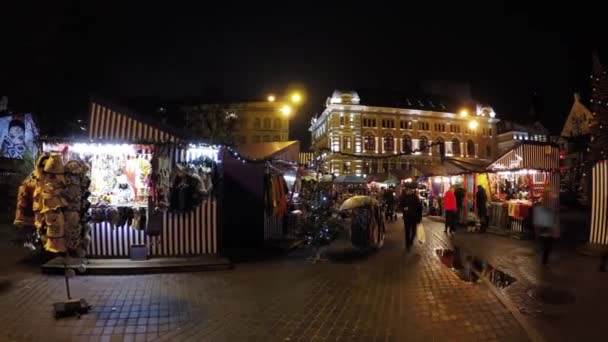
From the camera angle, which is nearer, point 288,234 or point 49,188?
point 49,188

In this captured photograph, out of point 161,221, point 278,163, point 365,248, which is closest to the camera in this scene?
point 161,221

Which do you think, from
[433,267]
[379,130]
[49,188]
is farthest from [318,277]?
[379,130]

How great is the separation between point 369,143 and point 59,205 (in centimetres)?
6532

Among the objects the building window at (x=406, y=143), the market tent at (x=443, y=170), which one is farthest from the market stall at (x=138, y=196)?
the building window at (x=406, y=143)

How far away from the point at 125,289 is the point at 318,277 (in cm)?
361

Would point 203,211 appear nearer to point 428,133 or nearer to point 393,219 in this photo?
point 393,219

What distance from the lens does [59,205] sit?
19.4 feet

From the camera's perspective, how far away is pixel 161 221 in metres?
8.97

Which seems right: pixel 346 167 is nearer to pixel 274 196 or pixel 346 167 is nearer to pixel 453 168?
pixel 453 168

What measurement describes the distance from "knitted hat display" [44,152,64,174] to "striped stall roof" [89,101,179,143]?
3.05 m

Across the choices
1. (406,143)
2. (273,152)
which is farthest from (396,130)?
(273,152)

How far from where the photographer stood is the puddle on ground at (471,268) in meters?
8.04

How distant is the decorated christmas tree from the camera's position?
10.3m

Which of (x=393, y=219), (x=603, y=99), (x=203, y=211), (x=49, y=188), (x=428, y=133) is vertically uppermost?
(x=428, y=133)
